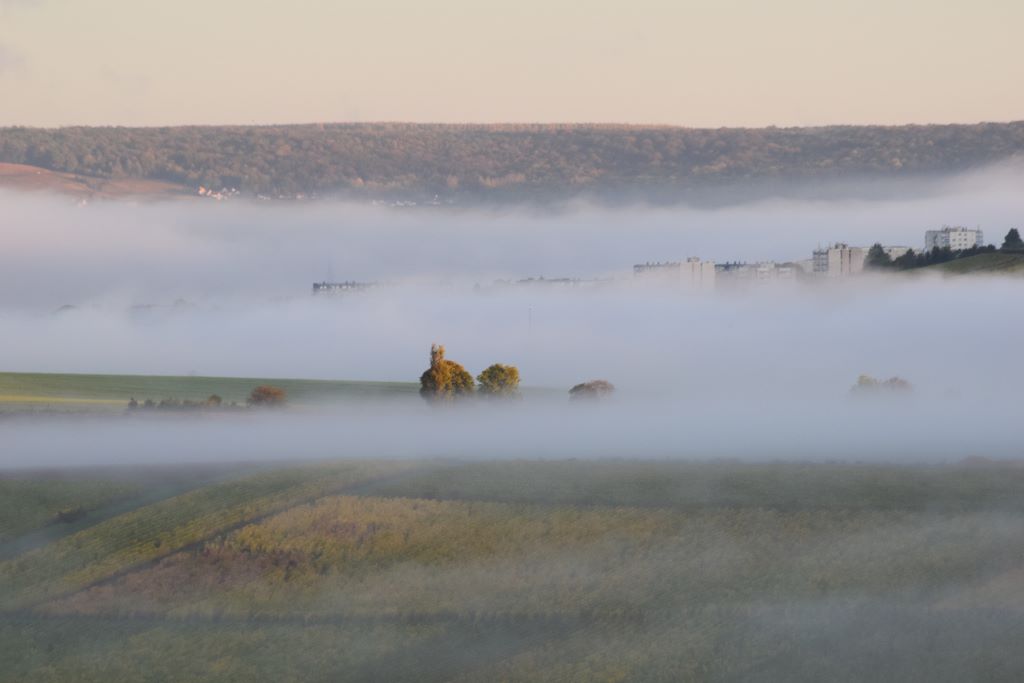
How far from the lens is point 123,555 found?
77.0 meters

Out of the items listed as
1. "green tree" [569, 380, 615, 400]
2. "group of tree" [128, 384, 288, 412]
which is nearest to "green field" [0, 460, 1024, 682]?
"group of tree" [128, 384, 288, 412]

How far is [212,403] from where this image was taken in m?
134

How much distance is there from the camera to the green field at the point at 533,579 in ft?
217

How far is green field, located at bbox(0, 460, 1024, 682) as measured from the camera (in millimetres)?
66188

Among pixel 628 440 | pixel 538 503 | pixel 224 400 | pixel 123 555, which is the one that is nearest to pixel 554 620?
pixel 538 503

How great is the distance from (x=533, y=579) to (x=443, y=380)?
6450 cm

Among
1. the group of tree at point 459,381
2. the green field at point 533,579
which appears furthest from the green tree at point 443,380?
the green field at point 533,579

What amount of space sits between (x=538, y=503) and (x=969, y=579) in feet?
71.3

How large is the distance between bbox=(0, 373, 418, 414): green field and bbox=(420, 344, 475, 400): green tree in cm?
1536

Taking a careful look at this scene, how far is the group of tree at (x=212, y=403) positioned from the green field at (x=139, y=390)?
2063 millimetres

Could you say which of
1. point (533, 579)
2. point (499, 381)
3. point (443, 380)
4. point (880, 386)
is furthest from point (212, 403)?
point (533, 579)

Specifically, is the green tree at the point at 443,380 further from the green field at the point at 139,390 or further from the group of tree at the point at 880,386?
the group of tree at the point at 880,386

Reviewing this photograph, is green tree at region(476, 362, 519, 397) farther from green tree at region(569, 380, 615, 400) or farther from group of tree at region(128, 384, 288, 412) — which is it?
group of tree at region(128, 384, 288, 412)

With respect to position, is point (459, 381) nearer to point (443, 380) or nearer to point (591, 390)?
point (443, 380)
